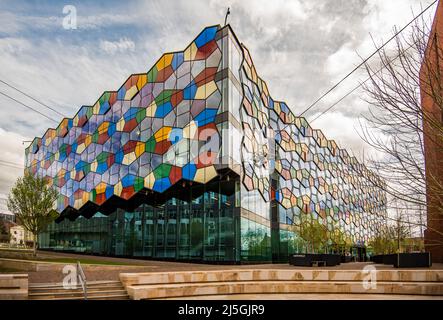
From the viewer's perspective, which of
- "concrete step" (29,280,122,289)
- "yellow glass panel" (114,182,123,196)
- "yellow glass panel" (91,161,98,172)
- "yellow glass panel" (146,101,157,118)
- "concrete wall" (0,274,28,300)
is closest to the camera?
"concrete wall" (0,274,28,300)

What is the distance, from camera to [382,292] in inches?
576

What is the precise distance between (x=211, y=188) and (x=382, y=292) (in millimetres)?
16400

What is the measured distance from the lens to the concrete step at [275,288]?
43.9 ft

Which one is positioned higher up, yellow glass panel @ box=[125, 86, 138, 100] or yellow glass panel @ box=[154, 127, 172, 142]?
yellow glass panel @ box=[125, 86, 138, 100]

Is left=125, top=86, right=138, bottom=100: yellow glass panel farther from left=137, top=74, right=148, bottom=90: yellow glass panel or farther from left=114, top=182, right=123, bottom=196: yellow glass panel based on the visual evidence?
left=114, top=182, right=123, bottom=196: yellow glass panel

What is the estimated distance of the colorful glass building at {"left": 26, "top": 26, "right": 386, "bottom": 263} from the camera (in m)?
29.0

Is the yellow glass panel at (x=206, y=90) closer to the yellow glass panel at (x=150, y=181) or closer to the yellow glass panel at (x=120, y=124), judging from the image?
the yellow glass panel at (x=150, y=181)

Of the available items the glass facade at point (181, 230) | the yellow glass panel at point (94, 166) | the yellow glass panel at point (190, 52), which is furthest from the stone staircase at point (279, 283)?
the yellow glass panel at point (94, 166)

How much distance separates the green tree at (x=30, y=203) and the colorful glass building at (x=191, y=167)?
321 inches

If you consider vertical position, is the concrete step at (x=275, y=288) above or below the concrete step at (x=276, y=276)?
below

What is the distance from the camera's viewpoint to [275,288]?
50.6ft

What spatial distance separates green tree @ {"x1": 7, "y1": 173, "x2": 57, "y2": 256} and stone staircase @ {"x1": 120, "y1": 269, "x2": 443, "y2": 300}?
18.3 meters

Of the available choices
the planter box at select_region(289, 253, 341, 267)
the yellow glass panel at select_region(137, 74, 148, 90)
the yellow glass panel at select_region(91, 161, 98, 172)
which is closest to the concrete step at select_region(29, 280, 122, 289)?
the planter box at select_region(289, 253, 341, 267)

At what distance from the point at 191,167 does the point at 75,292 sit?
17500 mm
